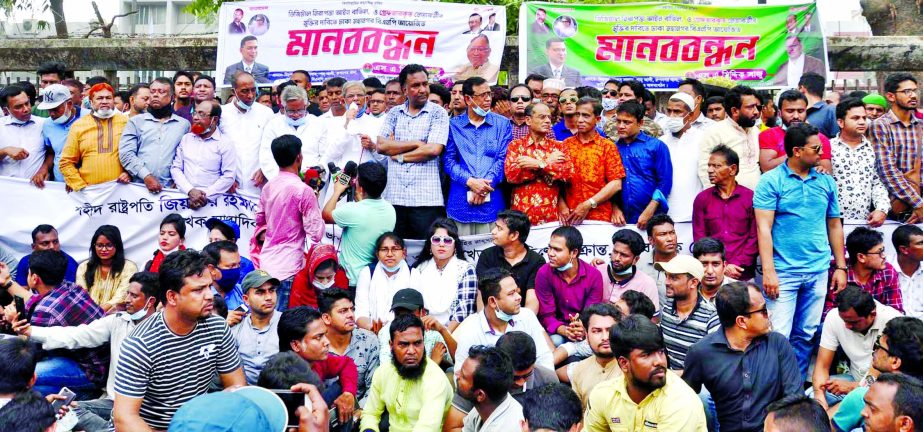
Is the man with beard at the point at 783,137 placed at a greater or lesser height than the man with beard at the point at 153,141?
greater

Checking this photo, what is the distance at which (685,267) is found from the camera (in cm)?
715

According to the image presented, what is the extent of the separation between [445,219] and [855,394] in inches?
139

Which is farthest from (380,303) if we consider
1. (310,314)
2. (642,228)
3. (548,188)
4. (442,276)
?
(642,228)

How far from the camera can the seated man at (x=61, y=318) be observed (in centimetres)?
709

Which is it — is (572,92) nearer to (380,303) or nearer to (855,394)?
(380,303)

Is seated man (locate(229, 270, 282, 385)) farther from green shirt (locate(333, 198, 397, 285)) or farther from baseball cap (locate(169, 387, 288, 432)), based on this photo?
baseball cap (locate(169, 387, 288, 432))

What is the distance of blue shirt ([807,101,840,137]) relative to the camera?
31.7 feet

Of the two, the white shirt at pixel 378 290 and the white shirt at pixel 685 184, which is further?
the white shirt at pixel 685 184

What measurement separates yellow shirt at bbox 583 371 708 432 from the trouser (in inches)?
128

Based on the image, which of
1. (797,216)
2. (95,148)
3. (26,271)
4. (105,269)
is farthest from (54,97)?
(797,216)

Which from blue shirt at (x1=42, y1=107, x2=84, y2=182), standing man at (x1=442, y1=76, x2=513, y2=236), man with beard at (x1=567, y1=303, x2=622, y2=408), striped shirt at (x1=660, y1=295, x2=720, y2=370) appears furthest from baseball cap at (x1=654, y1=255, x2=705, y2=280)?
blue shirt at (x1=42, y1=107, x2=84, y2=182)

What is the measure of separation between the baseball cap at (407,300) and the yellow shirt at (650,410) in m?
1.91

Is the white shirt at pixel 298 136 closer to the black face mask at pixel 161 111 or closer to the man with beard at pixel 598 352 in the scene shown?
the black face mask at pixel 161 111

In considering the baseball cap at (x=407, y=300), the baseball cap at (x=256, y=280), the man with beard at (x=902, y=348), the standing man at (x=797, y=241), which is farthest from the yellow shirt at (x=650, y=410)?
the baseball cap at (x=256, y=280)
